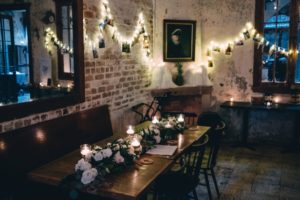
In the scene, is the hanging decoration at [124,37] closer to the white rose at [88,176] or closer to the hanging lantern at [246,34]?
the hanging lantern at [246,34]

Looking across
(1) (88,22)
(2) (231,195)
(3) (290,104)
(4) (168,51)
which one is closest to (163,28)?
(4) (168,51)

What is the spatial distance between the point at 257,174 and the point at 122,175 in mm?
3008

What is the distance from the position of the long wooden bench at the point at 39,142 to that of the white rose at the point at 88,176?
97cm

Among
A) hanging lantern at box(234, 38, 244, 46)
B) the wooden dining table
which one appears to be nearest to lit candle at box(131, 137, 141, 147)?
the wooden dining table

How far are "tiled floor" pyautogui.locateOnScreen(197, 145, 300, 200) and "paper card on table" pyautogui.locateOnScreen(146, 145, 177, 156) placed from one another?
113 centimetres

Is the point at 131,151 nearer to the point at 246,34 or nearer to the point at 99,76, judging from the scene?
the point at 99,76

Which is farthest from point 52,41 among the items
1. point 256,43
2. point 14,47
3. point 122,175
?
point 256,43

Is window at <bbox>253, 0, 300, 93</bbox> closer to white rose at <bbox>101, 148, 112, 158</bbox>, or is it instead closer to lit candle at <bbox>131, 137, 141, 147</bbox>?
lit candle at <bbox>131, 137, 141, 147</bbox>

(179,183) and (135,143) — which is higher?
(135,143)

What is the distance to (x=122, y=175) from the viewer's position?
269cm

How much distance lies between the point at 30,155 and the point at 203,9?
4.83m

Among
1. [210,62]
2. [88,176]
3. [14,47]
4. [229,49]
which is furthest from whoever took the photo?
[14,47]

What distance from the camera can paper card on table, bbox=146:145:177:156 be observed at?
3235mm

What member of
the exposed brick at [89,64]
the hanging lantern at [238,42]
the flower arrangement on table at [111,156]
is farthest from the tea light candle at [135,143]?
the hanging lantern at [238,42]
